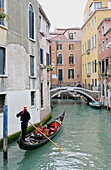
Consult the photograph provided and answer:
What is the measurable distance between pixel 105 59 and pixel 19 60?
10736 mm

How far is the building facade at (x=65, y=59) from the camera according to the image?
1042 inches

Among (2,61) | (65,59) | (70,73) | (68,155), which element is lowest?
(68,155)

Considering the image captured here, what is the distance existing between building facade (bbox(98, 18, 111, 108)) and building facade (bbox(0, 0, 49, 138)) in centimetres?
773

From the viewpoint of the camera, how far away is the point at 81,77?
26734mm

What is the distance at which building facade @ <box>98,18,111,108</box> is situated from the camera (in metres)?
16.2

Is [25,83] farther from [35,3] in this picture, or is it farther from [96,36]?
[96,36]

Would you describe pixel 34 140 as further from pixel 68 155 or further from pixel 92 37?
pixel 92 37

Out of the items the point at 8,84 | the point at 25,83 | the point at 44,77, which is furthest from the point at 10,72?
the point at 44,77

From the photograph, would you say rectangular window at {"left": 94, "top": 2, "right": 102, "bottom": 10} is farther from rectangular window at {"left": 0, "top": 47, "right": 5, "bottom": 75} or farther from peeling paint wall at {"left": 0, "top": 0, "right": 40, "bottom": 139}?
rectangular window at {"left": 0, "top": 47, "right": 5, "bottom": 75}

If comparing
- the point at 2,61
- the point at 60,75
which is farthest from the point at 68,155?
the point at 60,75

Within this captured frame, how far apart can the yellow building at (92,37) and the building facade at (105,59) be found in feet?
4.74

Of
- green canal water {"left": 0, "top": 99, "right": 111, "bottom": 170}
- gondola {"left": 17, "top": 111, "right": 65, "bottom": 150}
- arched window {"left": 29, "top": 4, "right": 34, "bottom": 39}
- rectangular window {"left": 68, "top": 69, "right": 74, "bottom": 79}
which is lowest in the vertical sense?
green canal water {"left": 0, "top": 99, "right": 111, "bottom": 170}

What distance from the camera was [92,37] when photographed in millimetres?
21953

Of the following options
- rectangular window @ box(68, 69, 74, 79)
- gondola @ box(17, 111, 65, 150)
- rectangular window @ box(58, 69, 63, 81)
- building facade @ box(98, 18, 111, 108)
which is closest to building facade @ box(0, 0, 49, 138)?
gondola @ box(17, 111, 65, 150)
